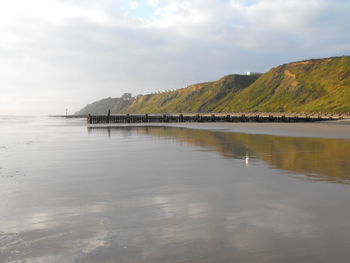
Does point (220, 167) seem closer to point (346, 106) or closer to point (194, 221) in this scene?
point (194, 221)

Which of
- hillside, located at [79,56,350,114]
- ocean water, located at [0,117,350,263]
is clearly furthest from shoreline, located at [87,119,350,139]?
hillside, located at [79,56,350,114]

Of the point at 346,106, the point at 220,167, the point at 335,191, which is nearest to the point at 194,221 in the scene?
the point at 335,191

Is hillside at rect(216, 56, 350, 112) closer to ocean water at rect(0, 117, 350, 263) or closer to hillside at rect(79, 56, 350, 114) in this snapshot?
hillside at rect(79, 56, 350, 114)

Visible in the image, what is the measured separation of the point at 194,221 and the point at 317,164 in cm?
967

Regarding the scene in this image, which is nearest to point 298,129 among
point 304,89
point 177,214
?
point 177,214

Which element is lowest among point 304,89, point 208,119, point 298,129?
point 298,129

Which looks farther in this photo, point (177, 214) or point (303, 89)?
point (303, 89)

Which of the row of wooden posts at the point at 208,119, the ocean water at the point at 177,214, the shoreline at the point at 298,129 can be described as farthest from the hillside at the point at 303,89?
the ocean water at the point at 177,214

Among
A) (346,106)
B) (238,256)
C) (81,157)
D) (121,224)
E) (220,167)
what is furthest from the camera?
(346,106)

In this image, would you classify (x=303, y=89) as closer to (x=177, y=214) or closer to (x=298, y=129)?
(x=298, y=129)

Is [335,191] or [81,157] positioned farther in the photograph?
[81,157]

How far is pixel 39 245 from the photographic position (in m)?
5.76

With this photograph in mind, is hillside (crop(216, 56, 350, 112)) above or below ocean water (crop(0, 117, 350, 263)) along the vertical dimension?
above

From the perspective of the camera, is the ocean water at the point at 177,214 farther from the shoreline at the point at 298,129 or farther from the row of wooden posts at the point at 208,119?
the row of wooden posts at the point at 208,119
